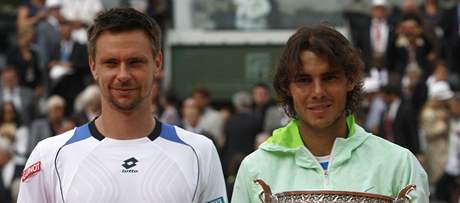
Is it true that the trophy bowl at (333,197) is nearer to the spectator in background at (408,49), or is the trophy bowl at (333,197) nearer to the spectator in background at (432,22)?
the spectator in background at (408,49)

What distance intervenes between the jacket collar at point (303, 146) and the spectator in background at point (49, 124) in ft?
34.0

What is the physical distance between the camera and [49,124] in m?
16.4

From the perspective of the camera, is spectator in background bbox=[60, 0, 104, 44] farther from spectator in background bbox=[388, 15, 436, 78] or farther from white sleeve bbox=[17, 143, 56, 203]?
white sleeve bbox=[17, 143, 56, 203]

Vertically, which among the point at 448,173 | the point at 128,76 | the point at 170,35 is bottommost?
the point at 448,173

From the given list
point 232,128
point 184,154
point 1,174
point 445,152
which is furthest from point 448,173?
point 184,154

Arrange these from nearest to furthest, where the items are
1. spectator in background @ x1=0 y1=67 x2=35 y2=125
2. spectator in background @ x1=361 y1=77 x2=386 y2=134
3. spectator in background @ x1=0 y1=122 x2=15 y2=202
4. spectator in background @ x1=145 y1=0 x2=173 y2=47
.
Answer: spectator in background @ x1=0 y1=122 x2=15 y2=202, spectator in background @ x1=361 y1=77 x2=386 y2=134, spectator in background @ x1=0 y1=67 x2=35 y2=125, spectator in background @ x1=145 y1=0 x2=173 y2=47

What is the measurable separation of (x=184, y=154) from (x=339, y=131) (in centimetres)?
80

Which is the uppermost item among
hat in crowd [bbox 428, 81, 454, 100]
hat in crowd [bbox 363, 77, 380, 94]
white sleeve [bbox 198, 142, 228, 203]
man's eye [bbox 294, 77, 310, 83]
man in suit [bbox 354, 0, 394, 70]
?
man's eye [bbox 294, 77, 310, 83]

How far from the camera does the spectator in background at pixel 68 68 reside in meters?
18.4

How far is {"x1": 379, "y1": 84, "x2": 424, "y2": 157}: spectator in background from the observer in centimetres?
1579

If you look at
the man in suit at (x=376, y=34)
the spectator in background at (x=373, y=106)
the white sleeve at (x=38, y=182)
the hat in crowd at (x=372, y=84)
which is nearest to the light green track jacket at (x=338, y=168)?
the white sleeve at (x=38, y=182)

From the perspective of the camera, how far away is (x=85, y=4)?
19438mm

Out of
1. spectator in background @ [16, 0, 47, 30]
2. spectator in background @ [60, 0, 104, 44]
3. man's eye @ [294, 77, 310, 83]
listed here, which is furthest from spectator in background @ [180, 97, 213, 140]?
man's eye @ [294, 77, 310, 83]

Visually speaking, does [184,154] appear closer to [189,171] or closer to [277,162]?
[189,171]
